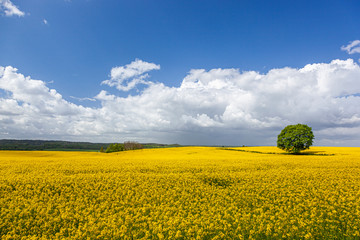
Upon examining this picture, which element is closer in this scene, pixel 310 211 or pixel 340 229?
pixel 340 229

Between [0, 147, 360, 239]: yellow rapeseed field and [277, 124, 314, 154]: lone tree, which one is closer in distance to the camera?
[0, 147, 360, 239]: yellow rapeseed field

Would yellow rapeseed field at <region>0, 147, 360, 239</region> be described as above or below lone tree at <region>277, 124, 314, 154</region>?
below

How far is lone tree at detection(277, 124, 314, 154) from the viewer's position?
4272 cm

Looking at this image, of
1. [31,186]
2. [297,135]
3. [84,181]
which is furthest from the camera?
[297,135]

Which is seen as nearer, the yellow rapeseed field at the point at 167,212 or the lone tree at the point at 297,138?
the yellow rapeseed field at the point at 167,212

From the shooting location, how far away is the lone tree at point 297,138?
140ft

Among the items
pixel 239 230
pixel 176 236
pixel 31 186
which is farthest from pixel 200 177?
pixel 31 186

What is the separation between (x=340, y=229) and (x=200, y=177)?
931cm

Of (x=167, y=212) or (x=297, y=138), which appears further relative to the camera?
(x=297, y=138)

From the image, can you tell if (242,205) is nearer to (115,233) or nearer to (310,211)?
(310,211)

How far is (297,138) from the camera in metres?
43.2

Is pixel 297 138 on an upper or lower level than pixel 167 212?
upper

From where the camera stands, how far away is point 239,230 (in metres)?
6.34

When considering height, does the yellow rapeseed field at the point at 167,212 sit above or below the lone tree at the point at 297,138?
below
